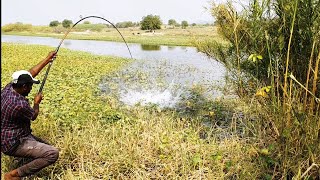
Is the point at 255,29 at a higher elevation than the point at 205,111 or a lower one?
higher

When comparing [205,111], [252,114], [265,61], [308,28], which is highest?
[308,28]

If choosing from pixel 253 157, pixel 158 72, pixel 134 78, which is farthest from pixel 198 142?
pixel 158 72

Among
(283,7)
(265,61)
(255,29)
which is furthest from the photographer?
(265,61)

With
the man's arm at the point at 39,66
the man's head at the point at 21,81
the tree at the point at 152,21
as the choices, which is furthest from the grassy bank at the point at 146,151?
the tree at the point at 152,21

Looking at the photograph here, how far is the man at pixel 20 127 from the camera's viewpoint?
3.41 metres

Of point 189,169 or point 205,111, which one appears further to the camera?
point 205,111

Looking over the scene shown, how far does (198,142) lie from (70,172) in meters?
2.05

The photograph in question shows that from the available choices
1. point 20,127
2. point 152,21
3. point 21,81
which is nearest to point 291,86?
point 21,81

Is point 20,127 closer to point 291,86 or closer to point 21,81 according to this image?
point 21,81

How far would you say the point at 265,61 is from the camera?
5.15 meters

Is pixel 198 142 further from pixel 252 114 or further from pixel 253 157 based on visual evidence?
pixel 253 157

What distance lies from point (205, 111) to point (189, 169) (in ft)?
12.3

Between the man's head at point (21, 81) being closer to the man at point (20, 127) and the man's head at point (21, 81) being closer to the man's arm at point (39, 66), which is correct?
the man at point (20, 127)

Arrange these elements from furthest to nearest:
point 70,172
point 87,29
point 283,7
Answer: point 87,29, point 283,7, point 70,172
